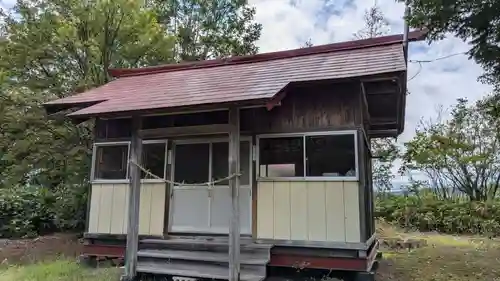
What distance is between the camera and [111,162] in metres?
7.54

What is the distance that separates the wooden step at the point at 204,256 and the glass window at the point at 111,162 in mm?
1761

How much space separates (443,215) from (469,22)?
942cm

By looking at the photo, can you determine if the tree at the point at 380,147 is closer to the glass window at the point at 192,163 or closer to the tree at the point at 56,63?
the tree at the point at 56,63

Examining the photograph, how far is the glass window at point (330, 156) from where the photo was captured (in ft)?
19.4

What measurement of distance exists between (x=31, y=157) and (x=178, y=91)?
5590 millimetres

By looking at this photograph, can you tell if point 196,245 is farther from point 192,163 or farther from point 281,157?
point 281,157

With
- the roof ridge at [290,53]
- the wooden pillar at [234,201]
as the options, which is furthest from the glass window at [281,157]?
the roof ridge at [290,53]

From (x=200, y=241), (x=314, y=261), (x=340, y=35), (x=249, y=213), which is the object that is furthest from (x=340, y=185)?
(x=340, y=35)

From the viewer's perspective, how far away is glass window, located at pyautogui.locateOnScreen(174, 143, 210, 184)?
7188 millimetres

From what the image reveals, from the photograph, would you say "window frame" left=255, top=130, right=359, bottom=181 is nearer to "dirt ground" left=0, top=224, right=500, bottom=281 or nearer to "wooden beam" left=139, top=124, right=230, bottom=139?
"wooden beam" left=139, top=124, right=230, bottom=139

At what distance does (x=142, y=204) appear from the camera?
23.4 ft

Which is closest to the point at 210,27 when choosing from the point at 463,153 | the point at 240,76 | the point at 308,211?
the point at 240,76

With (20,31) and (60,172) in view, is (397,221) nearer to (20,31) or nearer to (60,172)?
(60,172)

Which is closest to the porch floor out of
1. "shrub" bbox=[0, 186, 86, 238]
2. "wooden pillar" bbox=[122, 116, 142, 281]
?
"wooden pillar" bbox=[122, 116, 142, 281]
